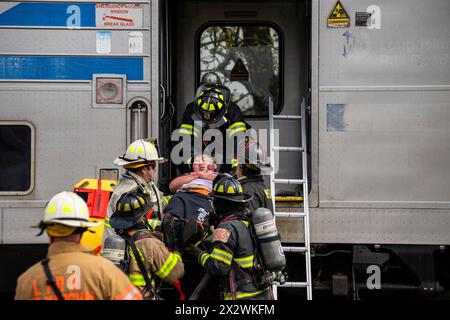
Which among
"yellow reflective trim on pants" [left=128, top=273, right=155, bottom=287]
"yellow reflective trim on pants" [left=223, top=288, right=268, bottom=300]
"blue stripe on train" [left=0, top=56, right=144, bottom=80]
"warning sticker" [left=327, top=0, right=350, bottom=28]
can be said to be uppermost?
"warning sticker" [left=327, top=0, right=350, bottom=28]

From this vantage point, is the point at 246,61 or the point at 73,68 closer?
the point at 73,68

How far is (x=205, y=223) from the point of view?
18.8 ft

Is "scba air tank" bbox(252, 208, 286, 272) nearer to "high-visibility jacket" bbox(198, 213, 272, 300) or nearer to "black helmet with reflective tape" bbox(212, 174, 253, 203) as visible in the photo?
"high-visibility jacket" bbox(198, 213, 272, 300)

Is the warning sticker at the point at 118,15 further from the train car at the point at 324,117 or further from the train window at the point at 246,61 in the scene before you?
the train window at the point at 246,61

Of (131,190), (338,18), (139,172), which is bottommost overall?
(131,190)

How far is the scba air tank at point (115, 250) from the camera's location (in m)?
4.96

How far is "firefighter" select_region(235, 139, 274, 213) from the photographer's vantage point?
608 cm

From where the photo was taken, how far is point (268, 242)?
17.1 ft

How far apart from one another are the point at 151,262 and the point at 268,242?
0.80 m

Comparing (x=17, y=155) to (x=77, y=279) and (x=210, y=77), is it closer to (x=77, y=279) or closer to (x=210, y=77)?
(x=210, y=77)

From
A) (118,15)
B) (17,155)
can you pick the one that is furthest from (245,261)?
(118,15)

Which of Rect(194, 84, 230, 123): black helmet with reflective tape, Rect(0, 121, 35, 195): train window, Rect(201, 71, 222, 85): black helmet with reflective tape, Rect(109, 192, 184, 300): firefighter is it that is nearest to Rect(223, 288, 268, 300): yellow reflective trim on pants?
Rect(109, 192, 184, 300): firefighter

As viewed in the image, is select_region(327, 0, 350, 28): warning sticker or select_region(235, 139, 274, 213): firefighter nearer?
select_region(235, 139, 274, 213): firefighter
